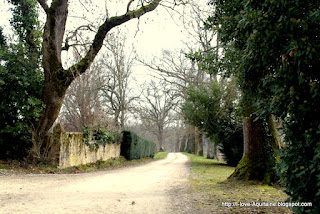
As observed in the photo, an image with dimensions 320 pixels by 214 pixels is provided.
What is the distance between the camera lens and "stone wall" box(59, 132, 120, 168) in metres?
10.2

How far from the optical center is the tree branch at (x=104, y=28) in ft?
34.4

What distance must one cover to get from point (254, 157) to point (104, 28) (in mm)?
7819

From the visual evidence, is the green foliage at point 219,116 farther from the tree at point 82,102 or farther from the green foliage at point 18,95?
the green foliage at point 18,95

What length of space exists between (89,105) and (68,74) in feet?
26.1

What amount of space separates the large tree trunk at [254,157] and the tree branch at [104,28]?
6218 mm

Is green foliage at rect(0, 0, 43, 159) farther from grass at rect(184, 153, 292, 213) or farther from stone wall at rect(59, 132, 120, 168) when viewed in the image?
grass at rect(184, 153, 292, 213)

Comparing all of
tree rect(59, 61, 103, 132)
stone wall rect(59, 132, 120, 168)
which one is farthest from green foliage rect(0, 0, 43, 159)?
tree rect(59, 61, 103, 132)

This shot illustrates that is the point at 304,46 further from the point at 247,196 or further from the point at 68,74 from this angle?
the point at 68,74

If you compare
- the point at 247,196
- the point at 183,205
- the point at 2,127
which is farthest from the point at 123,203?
the point at 2,127

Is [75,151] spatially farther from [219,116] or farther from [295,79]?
[295,79]

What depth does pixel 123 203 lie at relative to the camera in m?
4.94

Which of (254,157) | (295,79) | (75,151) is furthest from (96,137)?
(295,79)

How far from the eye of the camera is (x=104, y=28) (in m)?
10.7

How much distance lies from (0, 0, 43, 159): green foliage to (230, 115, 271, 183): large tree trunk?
792 cm
